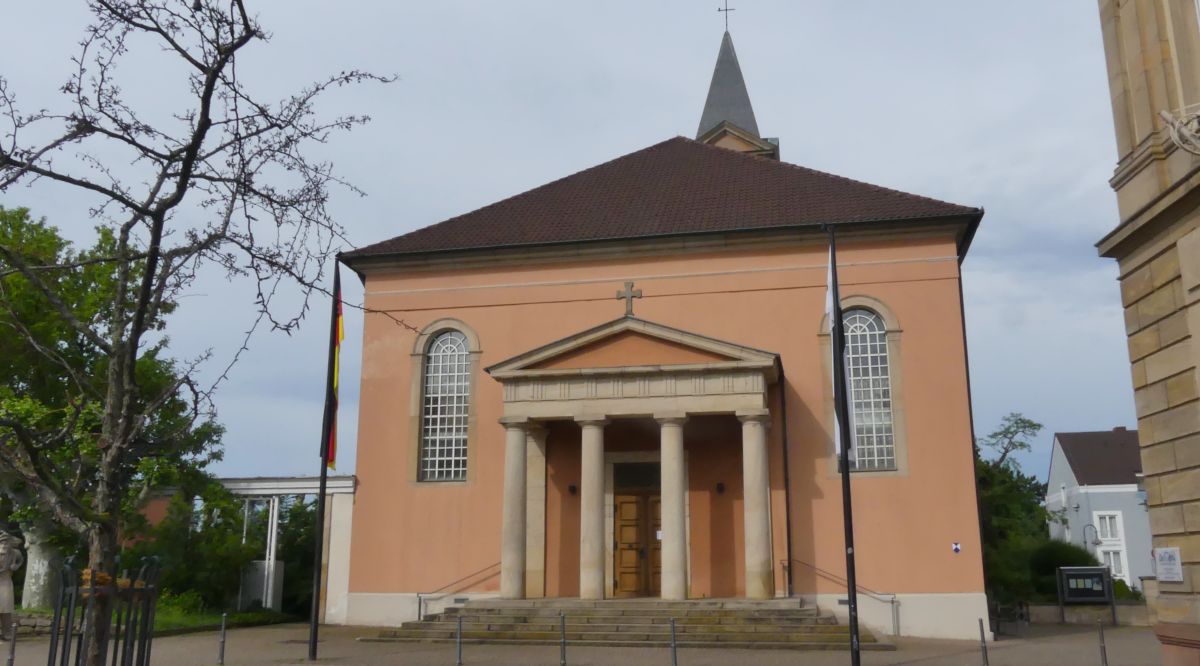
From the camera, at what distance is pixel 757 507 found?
2048 cm

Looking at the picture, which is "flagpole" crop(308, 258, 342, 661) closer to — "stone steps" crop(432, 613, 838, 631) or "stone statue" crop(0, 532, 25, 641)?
"stone steps" crop(432, 613, 838, 631)

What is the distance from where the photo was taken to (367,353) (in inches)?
1002

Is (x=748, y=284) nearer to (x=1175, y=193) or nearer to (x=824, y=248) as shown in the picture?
(x=824, y=248)

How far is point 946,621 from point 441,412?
41.6 feet

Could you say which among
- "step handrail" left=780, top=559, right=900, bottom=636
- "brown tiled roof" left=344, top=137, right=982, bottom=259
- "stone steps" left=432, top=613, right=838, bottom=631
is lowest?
"stone steps" left=432, top=613, right=838, bottom=631

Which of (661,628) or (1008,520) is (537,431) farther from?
(1008,520)

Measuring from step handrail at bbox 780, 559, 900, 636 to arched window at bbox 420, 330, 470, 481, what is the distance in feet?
26.9

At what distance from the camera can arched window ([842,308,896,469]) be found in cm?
2222

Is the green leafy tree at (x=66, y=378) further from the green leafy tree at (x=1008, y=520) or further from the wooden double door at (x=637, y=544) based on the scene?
the green leafy tree at (x=1008, y=520)

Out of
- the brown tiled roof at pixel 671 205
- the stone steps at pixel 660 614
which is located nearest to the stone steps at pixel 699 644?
the stone steps at pixel 660 614

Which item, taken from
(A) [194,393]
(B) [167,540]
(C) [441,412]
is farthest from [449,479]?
(A) [194,393]

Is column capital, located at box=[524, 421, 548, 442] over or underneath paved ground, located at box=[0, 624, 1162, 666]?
over

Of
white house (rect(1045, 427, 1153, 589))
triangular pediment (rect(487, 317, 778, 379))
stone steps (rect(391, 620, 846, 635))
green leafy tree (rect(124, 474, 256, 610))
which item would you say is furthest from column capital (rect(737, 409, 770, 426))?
white house (rect(1045, 427, 1153, 589))

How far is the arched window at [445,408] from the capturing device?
24328 mm
